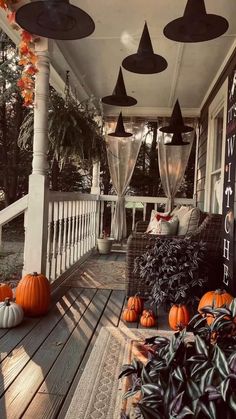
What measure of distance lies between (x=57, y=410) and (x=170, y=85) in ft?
14.1

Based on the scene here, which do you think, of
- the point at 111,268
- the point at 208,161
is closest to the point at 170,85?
the point at 208,161

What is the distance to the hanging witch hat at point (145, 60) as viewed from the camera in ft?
Answer: 8.18

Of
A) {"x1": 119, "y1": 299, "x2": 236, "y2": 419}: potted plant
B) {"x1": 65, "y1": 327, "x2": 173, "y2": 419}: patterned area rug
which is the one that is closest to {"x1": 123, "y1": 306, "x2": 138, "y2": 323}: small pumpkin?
{"x1": 65, "y1": 327, "x2": 173, "y2": 419}: patterned area rug

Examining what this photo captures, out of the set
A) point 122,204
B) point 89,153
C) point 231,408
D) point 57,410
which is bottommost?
point 57,410

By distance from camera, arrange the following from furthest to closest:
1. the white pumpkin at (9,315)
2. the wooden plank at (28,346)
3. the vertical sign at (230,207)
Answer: the vertical sign at (230,207)
the white pumpkin at (9,315)
the wooden plank at (28,346)

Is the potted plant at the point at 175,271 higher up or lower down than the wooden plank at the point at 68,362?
higher up

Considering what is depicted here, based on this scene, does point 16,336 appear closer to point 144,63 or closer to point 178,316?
point 178,316

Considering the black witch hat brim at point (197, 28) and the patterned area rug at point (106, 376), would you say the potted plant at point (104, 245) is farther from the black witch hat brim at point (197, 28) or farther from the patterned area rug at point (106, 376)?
the black witch hat brim at point (197, 28)

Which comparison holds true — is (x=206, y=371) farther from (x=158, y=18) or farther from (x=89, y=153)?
(x=89, y=153)

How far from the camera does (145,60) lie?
2527 mm

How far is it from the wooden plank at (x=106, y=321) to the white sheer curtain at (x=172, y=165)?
2896mm

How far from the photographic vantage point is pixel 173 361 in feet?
3.62

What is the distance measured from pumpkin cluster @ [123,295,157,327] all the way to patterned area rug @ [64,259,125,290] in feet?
2.71

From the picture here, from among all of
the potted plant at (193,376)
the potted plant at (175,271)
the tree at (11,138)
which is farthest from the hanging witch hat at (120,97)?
the tree at (11,138)
